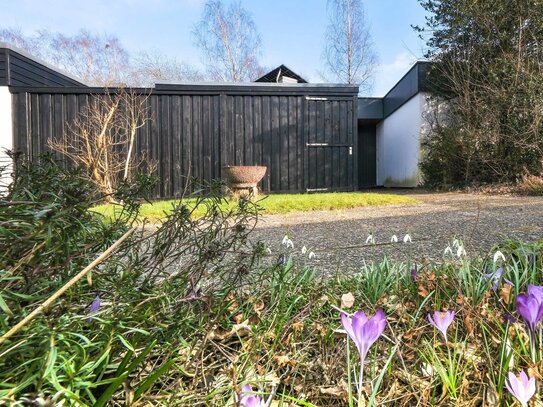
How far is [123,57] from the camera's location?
20.4 metres

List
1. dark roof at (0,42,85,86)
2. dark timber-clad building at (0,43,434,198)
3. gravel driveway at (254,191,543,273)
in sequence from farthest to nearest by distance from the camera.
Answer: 1. dark timber-clad building at (0,43,434,198)
2. dark roof at (0,42,85,86)
3. gravel driveway at (254,191,543,273)

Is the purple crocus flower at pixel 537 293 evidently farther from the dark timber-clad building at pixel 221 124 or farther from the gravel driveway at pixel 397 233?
the dark timber-clad building at pixel 221 124

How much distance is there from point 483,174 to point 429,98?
2469 millimetres

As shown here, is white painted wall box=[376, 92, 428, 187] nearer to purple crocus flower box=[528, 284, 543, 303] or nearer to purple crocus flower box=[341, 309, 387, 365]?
purple crocus flower box=[528, 284, 543, 303]

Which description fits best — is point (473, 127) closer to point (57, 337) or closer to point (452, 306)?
point (452, 306)

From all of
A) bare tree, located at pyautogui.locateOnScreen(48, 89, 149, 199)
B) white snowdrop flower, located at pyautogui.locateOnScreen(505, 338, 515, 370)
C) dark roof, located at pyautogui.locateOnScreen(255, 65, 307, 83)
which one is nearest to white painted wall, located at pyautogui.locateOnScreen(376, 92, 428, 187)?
dark roof, located at pyautogui.locateOnScreen(255, 65, 307, 83)

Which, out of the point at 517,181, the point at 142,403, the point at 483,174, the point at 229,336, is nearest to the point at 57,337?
the point at 142,403

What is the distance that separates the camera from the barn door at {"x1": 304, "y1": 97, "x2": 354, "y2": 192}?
9.31 meters

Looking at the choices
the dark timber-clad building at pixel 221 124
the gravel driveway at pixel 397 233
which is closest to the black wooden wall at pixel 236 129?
the dark timber-clad building at pixel 221 124

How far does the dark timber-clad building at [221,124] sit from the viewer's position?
8.47 m

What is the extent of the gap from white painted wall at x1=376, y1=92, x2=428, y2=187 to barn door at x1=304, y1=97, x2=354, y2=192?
7.29ft

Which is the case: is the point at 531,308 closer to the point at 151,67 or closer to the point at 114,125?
the point at 114,125

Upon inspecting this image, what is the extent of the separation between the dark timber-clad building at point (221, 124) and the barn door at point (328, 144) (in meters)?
0.02

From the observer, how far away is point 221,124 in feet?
29.3
